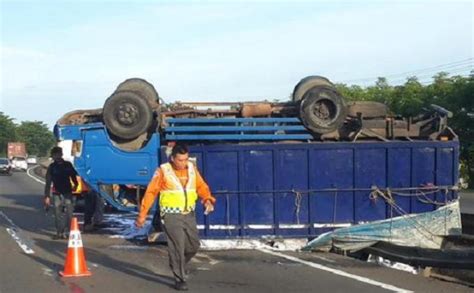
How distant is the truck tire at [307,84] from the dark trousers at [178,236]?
487 cm

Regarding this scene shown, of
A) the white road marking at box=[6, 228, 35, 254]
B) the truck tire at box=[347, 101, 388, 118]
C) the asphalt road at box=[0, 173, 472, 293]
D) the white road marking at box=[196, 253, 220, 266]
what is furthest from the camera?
the truck tire at box=[347, 101, 388, 118]

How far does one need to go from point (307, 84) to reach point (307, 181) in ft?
6.30

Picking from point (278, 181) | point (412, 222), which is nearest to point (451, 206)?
point (412, 222)

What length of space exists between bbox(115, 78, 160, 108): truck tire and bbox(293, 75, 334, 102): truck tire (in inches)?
97.4

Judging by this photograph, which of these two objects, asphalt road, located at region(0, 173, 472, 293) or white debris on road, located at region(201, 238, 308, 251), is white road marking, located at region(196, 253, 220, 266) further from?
white debris on road, located at region(201, 238, 308, 251)

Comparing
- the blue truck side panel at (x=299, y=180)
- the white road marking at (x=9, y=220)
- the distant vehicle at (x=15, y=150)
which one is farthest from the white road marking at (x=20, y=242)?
the distant vehicle at (x=15, y=150)

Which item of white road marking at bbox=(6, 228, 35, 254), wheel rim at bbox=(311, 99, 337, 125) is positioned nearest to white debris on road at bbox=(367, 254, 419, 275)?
wheel rim at bbox=(311, 99, 337, 125)

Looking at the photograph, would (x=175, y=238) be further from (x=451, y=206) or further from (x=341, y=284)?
(x=451, y=206)

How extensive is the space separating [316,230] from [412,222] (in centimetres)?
162

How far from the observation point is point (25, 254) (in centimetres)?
1118

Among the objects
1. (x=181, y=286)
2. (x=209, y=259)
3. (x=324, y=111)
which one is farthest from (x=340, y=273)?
(x=324, y=111)

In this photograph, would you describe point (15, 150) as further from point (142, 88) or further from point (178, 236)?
point (178, 236)

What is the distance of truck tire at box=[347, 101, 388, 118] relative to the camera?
12.5 metres

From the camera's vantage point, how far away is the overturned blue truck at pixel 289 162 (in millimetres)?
11953
